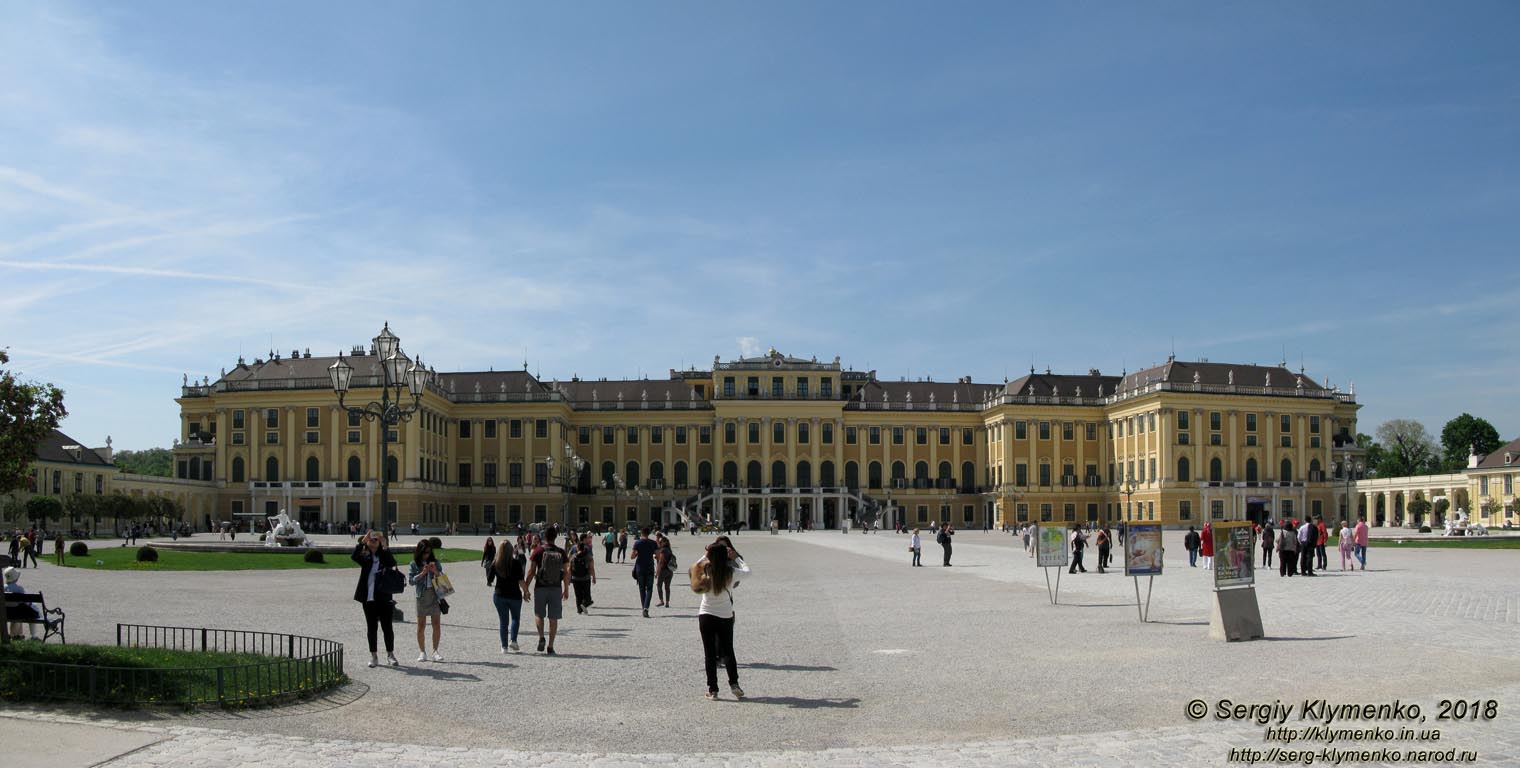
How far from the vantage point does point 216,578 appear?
102 ft

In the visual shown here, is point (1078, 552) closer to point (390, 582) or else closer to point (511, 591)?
point (511, 591)

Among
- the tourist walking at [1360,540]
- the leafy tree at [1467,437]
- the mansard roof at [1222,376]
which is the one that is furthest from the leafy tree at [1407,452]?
the tourist walking at [1360,540]

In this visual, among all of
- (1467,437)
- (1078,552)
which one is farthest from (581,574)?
(1467,437)

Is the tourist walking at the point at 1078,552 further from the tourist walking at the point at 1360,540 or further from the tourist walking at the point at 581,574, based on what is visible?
the tourist walking at the point at 581,574

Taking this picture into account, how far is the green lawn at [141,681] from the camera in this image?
36.7 ft

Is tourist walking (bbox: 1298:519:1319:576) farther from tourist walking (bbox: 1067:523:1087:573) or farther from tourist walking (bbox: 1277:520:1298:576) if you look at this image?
tourist walking (bbox: 1067:523:1087:573)

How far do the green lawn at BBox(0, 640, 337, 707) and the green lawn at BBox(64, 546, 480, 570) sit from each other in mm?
24735

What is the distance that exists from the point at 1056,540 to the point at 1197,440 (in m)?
70.6

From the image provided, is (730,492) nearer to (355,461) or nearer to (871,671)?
(355,461)

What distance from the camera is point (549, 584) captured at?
1630cm

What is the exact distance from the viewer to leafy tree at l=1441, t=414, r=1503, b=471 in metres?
128

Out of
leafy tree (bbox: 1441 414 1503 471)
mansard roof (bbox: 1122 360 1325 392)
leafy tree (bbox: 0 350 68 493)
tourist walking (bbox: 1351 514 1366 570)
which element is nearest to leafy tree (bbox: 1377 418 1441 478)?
leafy tree (bbox: 1441 414 1503 471)

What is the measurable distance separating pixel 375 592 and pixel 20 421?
4.64 metres

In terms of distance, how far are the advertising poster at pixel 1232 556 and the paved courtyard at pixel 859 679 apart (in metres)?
0.89
